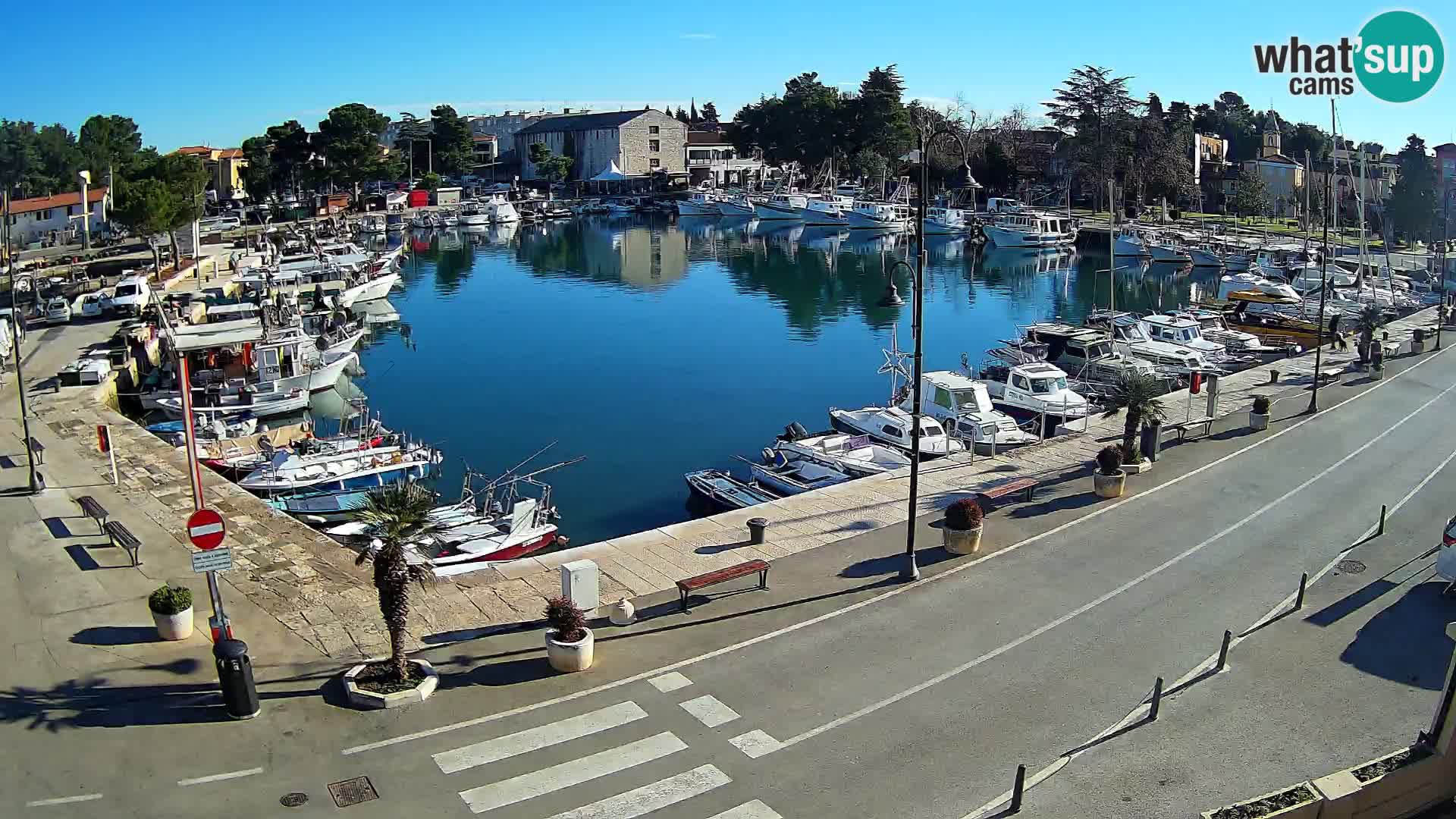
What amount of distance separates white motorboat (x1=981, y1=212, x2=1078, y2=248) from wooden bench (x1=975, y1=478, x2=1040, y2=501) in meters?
87.7

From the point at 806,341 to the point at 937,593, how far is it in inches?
1748

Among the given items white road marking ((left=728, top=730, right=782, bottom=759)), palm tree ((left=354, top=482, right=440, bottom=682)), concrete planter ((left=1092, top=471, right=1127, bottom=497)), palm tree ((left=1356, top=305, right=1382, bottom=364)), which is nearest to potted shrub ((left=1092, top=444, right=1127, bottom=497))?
concrete planter ((left=1092, top=471, right=1127, bottom=497))

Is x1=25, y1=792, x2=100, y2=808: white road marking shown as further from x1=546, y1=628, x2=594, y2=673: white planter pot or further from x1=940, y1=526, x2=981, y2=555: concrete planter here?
x1=940, y1=526, x2=981, y2=555: concrete planter

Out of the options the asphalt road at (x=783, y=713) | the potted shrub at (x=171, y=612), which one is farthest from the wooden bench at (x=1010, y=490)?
the potted shrub at (x=171, y=612)

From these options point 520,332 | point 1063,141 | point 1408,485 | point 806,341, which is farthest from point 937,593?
point 1063,141

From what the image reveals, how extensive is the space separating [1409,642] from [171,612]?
1846cm

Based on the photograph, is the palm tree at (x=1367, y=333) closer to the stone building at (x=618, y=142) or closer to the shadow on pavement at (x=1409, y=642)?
the shadow on pavement at (x=1409, y=642)

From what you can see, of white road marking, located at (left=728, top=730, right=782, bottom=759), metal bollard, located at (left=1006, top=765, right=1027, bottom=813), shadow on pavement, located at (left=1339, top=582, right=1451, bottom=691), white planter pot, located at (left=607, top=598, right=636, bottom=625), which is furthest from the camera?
white planter pot, located at (left=607, top=598, right=636, bottom=625)

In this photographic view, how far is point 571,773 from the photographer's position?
1310 centimetres

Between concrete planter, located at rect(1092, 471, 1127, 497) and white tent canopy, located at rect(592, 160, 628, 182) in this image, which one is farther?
white tent canopy, located at rect(592, 160, 628, 182)

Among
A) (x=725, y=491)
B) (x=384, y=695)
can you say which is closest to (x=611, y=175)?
(x=725, y=491)

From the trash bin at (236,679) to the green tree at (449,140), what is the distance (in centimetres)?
14895

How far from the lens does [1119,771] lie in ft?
43.4

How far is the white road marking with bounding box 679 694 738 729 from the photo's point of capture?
14.4 meters
